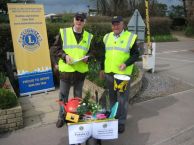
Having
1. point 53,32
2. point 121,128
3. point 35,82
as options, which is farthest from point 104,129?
point 53,32

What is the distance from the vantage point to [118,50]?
513 cm

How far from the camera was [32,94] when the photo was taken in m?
7.68

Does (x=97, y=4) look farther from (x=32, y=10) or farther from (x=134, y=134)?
(x=134, y=134)

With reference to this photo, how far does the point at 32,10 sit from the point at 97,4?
92.4 feet

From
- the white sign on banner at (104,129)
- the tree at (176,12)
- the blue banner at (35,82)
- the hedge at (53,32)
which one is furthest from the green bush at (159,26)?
the white sign on banner at (104,129)

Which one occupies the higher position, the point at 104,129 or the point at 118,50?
the point at 118,50

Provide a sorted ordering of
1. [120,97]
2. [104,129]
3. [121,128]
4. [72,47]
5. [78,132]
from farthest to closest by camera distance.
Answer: [121,128] → [120,97] → [72,47] → [104,129] → [78,132]

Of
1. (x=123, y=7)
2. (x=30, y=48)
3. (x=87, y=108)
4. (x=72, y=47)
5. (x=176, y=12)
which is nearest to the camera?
(x=87, y=108)

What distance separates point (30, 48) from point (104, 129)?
398 centimetres

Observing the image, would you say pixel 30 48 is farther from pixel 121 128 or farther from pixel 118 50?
pixel 121 128

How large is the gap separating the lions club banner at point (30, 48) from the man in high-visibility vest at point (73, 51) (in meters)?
2.32

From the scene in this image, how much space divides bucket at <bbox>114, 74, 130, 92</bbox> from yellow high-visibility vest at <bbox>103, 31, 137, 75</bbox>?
0.25 meters

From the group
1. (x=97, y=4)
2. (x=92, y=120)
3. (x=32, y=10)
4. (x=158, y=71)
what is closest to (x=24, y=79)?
(x=32, y=10)

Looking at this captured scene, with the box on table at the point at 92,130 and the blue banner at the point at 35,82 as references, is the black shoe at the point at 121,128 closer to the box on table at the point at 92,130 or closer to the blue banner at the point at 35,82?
the box on table at the point at 92,130
